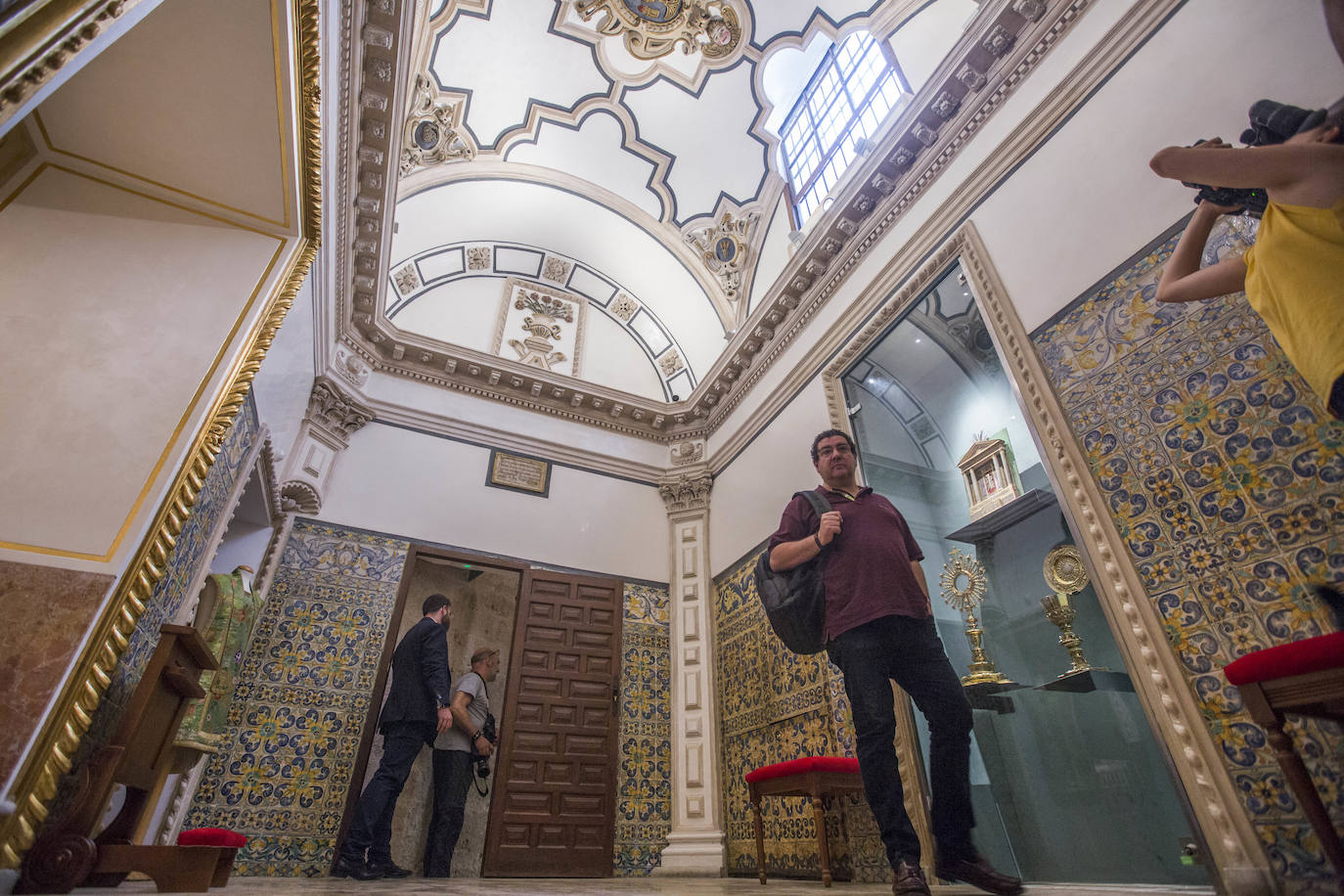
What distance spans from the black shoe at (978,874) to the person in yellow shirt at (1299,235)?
1522 mm

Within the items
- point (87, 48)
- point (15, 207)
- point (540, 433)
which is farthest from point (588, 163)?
point (87, 48)

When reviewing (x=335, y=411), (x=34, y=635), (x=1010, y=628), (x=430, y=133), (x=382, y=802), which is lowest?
(x=382, y=802)

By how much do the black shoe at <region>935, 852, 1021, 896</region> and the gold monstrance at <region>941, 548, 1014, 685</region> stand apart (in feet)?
8.48

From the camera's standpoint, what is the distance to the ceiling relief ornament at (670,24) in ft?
21.8

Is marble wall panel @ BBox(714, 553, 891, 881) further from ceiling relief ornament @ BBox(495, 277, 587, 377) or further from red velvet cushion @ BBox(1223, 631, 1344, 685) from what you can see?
ceiling relief ornament @ BBox(495, 277, 587, 377)

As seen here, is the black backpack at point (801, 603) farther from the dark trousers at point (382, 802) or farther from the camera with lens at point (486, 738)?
the camera with lens at point (486, 738)

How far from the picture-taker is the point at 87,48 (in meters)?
1.58

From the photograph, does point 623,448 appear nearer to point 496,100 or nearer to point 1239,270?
point 496,100

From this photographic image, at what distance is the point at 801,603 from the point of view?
239 centimetres

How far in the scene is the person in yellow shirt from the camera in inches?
60.6

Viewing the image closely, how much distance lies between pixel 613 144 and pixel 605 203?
71cm

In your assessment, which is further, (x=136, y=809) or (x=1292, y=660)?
(x=136, y=809)

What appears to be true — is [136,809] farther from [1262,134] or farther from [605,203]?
[605,203]

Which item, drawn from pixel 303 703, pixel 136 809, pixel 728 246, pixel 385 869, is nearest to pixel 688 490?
pixel 728 246
